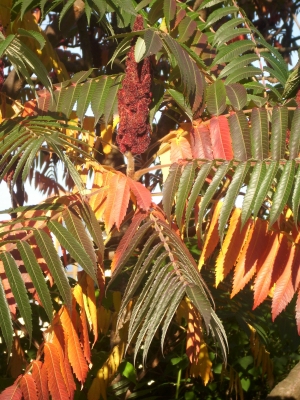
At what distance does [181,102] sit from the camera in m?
2.00

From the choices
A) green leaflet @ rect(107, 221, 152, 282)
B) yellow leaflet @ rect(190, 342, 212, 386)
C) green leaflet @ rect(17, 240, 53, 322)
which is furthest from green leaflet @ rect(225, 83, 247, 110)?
yellow leaflet @ rect(190, 342, 212, 386)

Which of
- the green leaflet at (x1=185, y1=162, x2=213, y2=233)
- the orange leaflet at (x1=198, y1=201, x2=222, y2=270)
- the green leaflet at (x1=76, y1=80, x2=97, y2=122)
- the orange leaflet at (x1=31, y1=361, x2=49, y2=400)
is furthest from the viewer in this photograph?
A: the green leaflet at (x1=76, y1=80, x2=97, y2=122)

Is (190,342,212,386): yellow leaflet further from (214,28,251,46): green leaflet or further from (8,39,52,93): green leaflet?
(8,39,52,93): green leaflet

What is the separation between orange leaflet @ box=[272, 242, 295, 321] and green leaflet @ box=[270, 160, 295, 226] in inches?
12.7

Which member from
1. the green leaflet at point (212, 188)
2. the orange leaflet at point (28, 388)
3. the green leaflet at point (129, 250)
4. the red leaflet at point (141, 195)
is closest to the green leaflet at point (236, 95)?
the green leaflet at point (212, 188)

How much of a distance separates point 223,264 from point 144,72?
0.65 metres

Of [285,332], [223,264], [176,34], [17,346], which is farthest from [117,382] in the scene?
[176,34]

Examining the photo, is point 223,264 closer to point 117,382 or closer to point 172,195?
point 172,195

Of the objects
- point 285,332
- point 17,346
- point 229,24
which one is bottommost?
point 285,332

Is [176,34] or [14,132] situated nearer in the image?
[14,132]

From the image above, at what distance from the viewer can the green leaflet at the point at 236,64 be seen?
2.17 m

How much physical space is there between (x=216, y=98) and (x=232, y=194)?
494 mm

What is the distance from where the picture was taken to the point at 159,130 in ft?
9.88

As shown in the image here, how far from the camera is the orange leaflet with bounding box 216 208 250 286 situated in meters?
1.81
